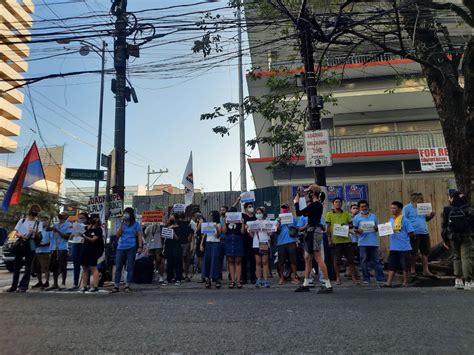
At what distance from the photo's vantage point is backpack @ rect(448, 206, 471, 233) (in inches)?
294

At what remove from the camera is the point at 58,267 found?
1005 centimetres

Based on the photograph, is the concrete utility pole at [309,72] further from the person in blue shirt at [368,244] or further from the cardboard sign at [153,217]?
the cardboard sign at [153,217]

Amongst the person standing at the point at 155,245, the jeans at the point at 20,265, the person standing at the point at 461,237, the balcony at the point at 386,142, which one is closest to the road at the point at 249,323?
the person standing at the point at 461,237

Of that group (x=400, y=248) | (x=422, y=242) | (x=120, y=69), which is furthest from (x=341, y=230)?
(x=120, y=69)

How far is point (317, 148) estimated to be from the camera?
9.26 meters

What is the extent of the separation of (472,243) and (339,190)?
21.8 ft

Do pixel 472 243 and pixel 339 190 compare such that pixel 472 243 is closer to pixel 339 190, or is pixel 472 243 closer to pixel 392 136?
pixel 339 190

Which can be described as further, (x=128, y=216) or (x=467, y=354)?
(x=128, y=216)

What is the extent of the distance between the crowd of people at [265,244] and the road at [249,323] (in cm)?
113

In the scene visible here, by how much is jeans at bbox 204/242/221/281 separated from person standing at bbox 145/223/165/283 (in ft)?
5.71

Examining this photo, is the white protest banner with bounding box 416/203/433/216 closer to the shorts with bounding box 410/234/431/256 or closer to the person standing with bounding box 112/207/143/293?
the shorts with bounding box 410/234/431/256

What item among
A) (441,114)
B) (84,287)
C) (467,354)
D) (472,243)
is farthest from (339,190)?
(467,354)

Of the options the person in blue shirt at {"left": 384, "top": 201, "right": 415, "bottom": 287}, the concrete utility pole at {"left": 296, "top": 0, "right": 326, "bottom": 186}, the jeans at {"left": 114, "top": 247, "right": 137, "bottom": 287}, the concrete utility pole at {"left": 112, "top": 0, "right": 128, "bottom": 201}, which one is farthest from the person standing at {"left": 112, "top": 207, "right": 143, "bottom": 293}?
the person in blue shirt at {"left": 384, "top": 201, "right": 415, "bottom": 287}

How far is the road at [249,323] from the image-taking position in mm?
4070
